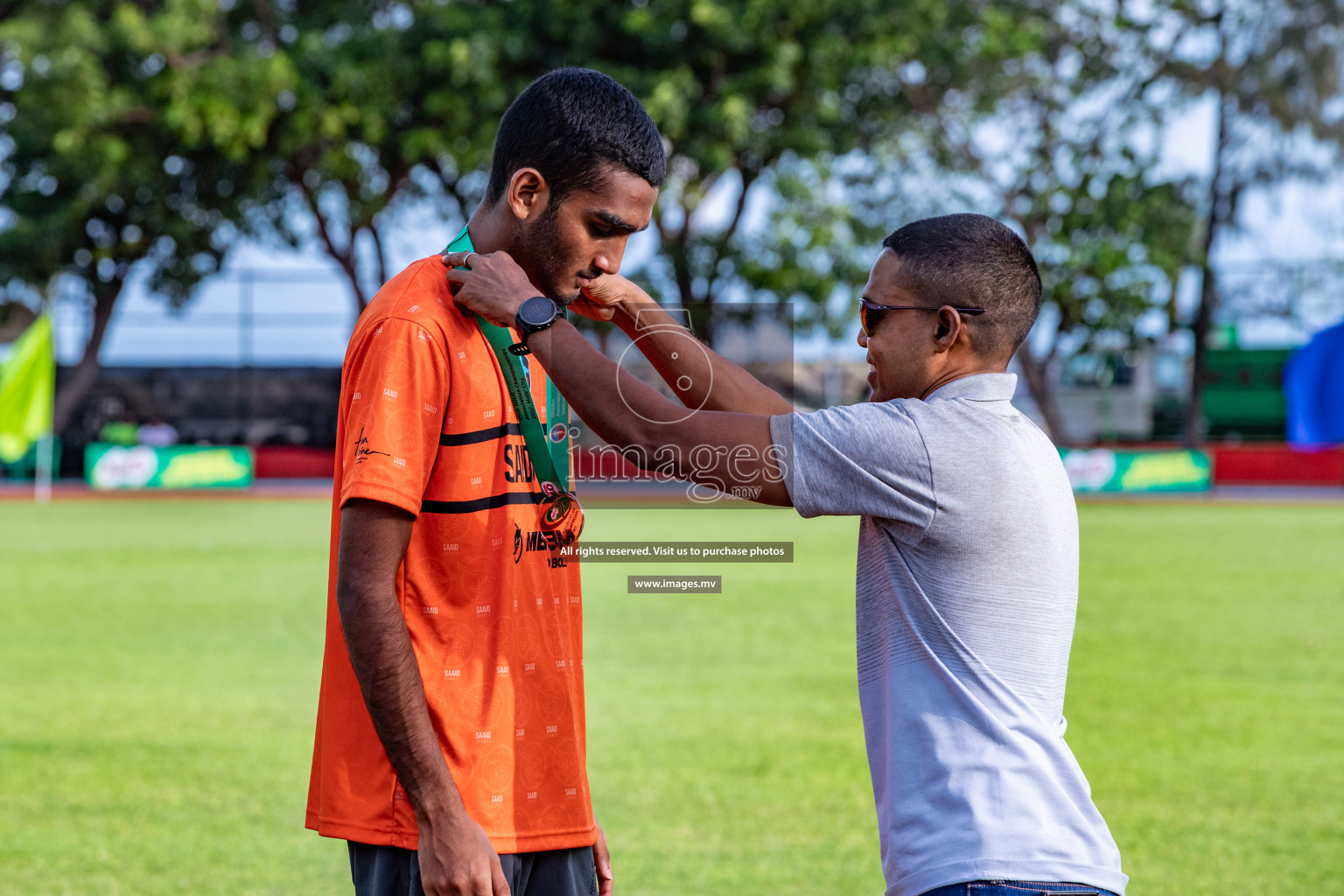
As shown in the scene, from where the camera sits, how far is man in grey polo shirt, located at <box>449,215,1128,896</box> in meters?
2.11

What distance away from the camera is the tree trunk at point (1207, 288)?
30.8 meters

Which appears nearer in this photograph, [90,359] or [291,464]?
[90,359]

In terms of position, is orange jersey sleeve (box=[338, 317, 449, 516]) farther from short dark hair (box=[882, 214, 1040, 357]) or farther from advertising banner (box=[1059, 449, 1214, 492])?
advertising banner (box=[1059, 449, 1214, 492])

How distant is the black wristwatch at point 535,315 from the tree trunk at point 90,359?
33.7 m

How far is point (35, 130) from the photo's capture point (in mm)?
26469

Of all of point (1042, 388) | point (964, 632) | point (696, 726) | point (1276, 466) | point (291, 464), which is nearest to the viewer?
point (964, 632)

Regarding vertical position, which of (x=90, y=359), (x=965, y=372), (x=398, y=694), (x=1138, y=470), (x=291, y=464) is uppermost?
(x=90, y=359)

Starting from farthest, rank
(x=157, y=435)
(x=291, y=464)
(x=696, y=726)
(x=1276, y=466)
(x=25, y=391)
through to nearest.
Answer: (x=157, y=435) → (x=291, y=464) → (x=1276, y=466) → (x=25, y=391) → (x=696, y=726)

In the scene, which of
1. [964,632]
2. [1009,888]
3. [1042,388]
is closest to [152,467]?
[1042,388]

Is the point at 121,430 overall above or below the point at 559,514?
above

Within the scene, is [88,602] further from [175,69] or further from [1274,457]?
[1274,457]

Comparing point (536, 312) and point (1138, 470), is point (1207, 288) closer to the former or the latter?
point (1138, 470)

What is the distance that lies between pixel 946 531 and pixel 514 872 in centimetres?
96

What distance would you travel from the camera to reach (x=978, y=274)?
2.29 meters
